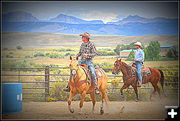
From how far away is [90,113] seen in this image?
29.1 feet

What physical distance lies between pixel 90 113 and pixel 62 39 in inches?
189

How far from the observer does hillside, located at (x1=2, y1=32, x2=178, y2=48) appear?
12.4 metres

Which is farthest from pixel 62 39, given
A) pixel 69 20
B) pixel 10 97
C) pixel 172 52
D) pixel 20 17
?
pixel 10 97

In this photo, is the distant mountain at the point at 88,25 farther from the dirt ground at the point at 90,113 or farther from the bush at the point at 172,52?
the dirt ground at the point at 90,113

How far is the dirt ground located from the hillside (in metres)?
2.77

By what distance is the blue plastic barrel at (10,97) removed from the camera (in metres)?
8.45

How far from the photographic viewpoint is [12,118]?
8133mm

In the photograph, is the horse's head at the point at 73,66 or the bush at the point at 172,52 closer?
the horse's head at the point at 73,66

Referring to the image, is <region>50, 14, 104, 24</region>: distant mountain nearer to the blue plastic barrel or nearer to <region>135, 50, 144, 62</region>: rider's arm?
<region>135, 50, 144, 62</region>: rider's arm

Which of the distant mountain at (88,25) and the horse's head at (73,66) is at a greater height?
the distant mountain at (88,25)

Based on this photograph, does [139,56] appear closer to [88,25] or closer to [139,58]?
→ [139,58]

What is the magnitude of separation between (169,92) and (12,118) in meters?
6.57

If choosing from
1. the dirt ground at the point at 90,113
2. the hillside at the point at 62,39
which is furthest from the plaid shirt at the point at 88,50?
the hillside at the point at 62,39

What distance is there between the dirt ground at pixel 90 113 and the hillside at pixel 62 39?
277 centimetres
